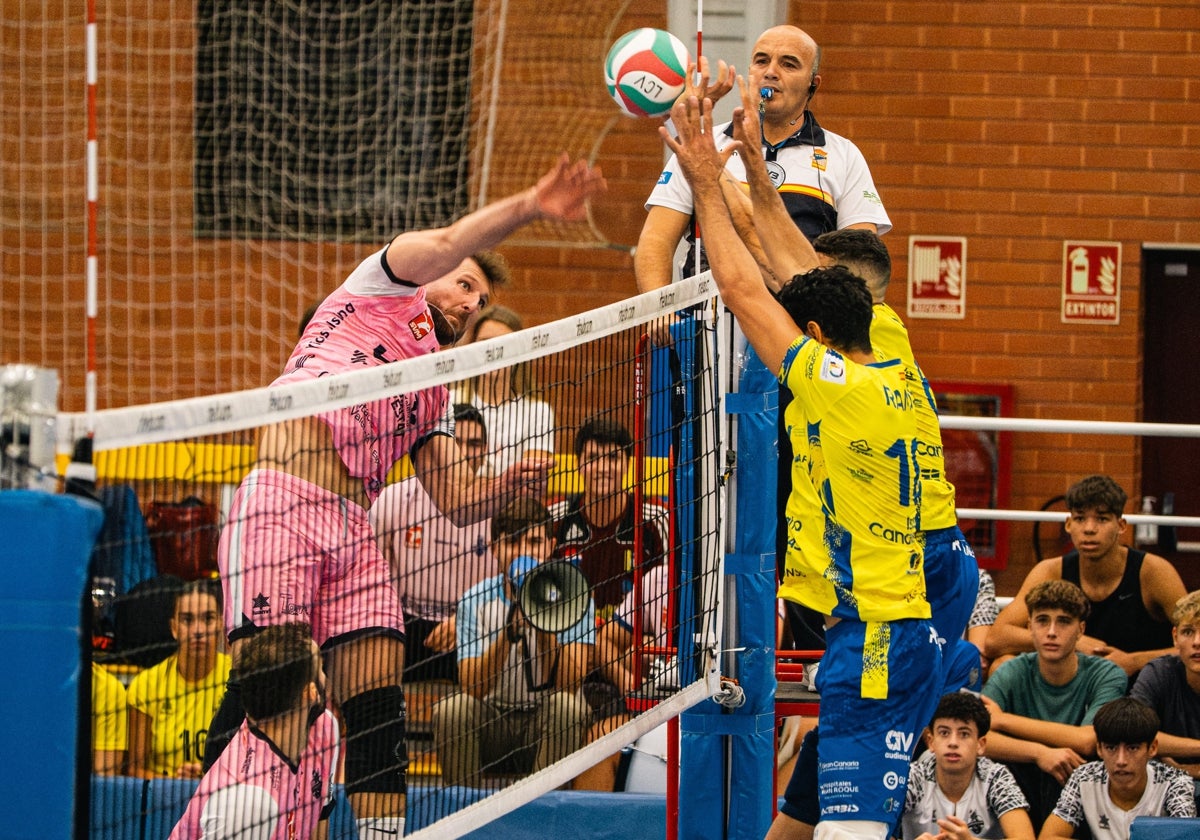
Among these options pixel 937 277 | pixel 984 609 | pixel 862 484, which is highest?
pixel 937 277

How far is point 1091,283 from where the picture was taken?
962 cm

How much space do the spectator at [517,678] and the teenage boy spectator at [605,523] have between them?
5.5 inches

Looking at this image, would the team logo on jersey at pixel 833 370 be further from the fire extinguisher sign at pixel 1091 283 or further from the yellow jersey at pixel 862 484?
the fire extinguisher sign at pixel 1091 283

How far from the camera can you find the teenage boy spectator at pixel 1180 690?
602 cm

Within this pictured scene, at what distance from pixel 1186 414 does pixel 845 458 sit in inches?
264

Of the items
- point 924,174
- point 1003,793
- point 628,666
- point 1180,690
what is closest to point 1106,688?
point 1180,690

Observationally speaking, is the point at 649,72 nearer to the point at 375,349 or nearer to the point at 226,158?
the point at 375,349

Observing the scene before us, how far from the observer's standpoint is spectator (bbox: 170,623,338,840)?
3.81 meters

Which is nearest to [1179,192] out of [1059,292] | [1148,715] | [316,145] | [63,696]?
[1059,292]

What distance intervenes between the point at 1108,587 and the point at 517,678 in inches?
124

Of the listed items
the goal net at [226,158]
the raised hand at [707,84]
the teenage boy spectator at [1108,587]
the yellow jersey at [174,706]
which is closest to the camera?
the raised hand at [707,84]

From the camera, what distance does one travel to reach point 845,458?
A: 4.00 m

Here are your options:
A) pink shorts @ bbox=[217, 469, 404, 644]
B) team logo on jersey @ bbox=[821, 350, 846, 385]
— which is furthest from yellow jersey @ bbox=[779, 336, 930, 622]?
pink shorts @ bbox=[217, 469, 404, 644]

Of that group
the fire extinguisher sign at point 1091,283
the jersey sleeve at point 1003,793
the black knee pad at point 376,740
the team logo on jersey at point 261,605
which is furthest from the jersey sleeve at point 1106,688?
the fire extinguisher sign at point 1091,283
